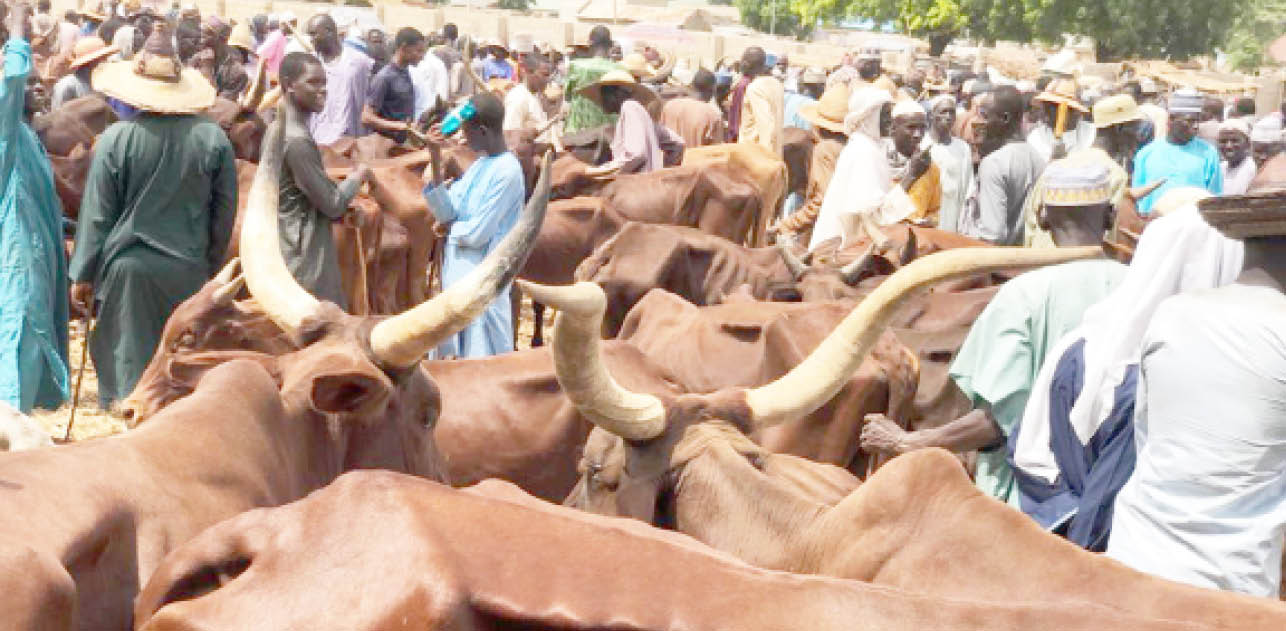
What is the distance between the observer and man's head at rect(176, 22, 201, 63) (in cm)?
1748

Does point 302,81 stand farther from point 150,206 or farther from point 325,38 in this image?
point 325,38

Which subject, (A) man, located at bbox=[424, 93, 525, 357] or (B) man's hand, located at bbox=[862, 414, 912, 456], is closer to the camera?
(B) man's hand, located at bbox=[862, 414, 912, 456]

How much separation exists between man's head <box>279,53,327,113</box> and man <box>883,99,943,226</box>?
4240 millimetres

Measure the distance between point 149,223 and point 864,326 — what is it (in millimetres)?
4581

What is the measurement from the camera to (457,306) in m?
4.72

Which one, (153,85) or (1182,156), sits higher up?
(153,85)

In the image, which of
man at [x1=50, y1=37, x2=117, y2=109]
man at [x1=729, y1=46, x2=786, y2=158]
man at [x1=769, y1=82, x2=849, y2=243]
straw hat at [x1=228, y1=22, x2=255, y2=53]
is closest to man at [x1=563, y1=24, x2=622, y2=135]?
man at [x1=729, y1=46, x2=786, y2=158]

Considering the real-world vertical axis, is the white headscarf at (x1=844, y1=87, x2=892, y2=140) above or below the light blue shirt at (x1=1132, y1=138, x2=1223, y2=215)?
above

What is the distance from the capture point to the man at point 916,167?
12195mm

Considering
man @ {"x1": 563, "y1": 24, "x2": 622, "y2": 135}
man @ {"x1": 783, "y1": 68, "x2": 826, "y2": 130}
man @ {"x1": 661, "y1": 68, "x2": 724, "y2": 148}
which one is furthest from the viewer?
man @ {"x1": 783, "y1": 68, "x2": 826, "y2": 130}

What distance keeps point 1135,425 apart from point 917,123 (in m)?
8.50

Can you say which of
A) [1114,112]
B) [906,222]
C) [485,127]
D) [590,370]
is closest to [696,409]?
[590,370]

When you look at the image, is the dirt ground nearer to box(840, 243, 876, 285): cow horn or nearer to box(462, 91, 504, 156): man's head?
box(462, 91, 504, 156): man's head

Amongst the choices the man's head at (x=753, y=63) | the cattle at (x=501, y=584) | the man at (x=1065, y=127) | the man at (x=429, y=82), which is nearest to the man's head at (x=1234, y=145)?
the man at (x=1065, y=127)
